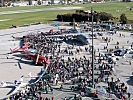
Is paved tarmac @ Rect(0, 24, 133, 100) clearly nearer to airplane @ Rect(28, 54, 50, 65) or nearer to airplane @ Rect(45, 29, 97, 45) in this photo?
airplane @ Rect(28, 54, 50, 65)

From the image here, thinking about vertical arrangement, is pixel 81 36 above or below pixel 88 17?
below

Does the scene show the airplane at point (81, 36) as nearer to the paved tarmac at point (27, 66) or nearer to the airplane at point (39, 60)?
the paved tarmac at point (27, 66)

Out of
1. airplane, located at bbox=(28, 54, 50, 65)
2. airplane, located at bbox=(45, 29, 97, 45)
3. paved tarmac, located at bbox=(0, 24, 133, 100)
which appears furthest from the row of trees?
airplane, located at bbox=(28, 54, 50, 65)

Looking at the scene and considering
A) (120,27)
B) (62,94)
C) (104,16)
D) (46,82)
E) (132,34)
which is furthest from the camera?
(104,16)

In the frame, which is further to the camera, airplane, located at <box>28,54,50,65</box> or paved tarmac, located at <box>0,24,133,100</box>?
airplane, located at <box>28,54,50,65</box>

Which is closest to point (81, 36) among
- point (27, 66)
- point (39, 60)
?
point (39, 60)

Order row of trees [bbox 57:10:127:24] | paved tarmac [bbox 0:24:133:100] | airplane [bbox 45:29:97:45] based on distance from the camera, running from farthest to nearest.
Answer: row of trees [bbox 57:10:127:24] → airplane [bbox 45:29:97:45] → paved tarmac [bbox 0:24:133:100]


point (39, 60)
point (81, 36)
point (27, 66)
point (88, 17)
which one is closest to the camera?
point (27, 66)

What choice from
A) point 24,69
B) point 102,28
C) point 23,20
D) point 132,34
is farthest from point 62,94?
point 23,20

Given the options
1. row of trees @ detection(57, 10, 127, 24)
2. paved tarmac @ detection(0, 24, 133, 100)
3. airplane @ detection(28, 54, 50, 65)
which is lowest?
paved tarmac @ detection(0, 24, 133, 100)

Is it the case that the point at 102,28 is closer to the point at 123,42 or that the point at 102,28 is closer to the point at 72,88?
the point at 123,42

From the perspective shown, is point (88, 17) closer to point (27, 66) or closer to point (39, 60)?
point (39, 60)
